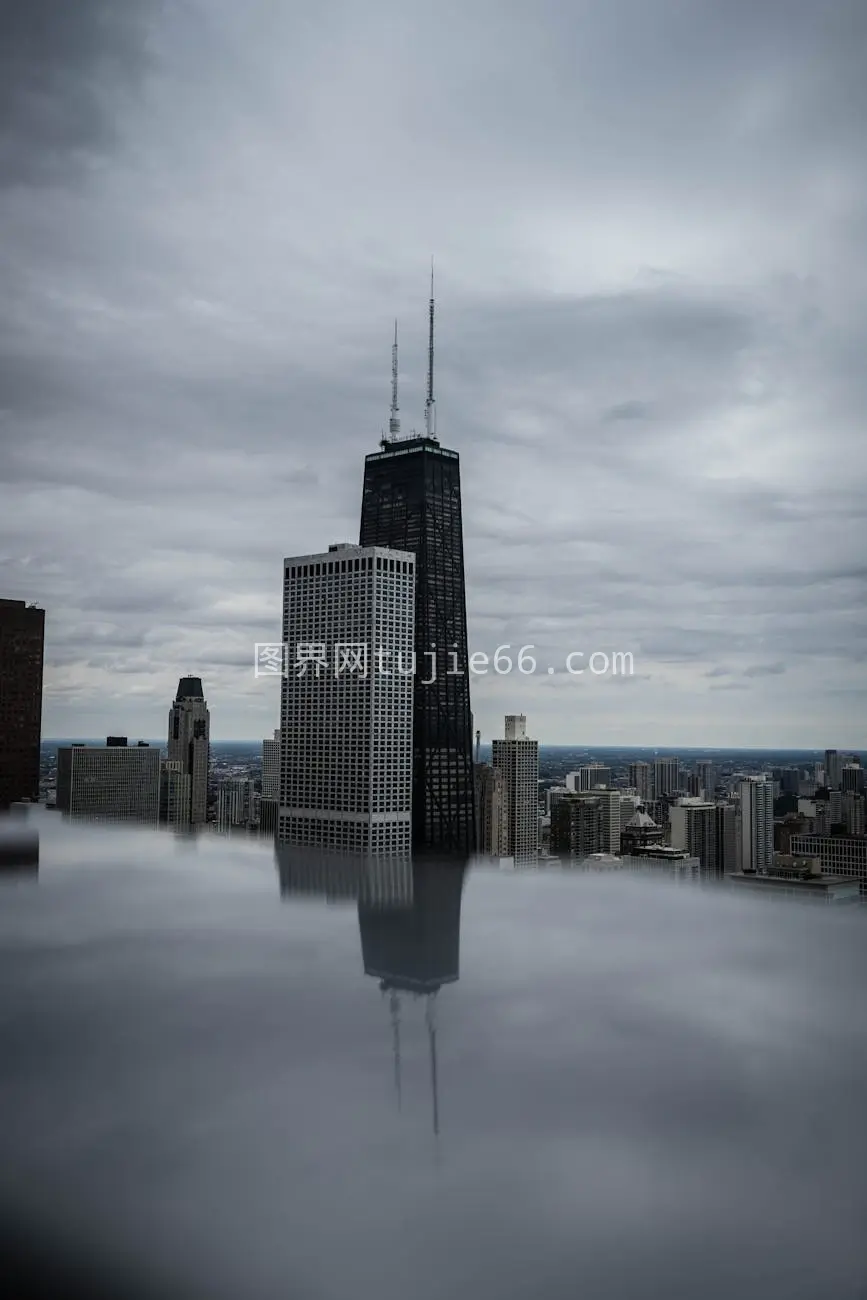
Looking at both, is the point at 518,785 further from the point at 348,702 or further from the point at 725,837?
the point at 348,702

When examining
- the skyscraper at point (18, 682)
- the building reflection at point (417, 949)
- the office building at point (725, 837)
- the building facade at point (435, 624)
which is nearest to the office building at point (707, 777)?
the office building at point (725, 837)

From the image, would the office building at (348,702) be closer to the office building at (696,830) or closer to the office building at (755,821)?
the office building at (696,830)

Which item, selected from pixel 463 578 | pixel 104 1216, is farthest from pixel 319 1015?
pixel 463 578

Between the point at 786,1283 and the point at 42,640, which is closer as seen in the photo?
the point at 786,1283

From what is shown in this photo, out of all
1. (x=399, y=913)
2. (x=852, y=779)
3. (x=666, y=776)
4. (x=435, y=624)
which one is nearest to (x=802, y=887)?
(x=399, y=913)

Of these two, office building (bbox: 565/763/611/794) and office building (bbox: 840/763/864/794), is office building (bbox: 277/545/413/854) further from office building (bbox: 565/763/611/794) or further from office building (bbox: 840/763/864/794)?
office building (bbox: 565/763/611/794)

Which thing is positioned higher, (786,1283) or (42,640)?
(42,640)

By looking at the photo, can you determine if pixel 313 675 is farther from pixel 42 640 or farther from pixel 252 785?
pixel 252 785
